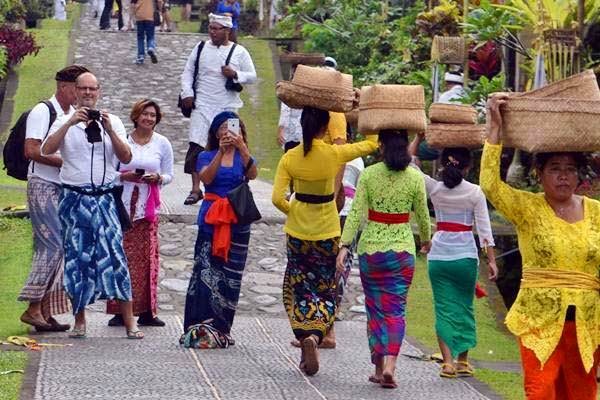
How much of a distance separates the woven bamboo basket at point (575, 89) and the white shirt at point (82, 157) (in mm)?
4049

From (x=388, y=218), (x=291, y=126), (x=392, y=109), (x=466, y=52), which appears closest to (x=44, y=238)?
(x=388, y=218)

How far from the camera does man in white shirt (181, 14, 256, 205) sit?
52.1ft

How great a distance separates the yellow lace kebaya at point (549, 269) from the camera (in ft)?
23.6

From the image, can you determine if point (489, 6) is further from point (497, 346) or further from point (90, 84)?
point (90, 84)

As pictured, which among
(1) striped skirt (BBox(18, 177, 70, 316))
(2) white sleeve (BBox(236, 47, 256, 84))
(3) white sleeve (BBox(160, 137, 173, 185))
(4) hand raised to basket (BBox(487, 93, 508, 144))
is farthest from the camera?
(2) white sleeve (BBox(236, 47, 256, 84))

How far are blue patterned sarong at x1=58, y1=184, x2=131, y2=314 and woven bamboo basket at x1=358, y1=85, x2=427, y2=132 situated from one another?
76.1 inches

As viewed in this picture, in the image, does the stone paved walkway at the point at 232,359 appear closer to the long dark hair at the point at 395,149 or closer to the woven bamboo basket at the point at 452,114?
the long dark hair at the point at 395,149

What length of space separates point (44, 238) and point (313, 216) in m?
2.09

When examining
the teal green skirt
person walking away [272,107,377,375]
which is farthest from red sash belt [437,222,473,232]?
person walking away [272,107,377,375]

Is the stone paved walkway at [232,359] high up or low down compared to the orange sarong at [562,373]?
down

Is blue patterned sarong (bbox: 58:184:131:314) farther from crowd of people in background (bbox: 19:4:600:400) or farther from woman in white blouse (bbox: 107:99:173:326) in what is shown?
woman in white blouse (bbox: 107:99:173:326)

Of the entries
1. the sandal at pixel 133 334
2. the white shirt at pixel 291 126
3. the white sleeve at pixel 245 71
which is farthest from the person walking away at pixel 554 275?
the white sleeve at pixel 245 71

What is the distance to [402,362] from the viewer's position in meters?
10.7

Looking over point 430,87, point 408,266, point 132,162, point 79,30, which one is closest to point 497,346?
point 408,266
